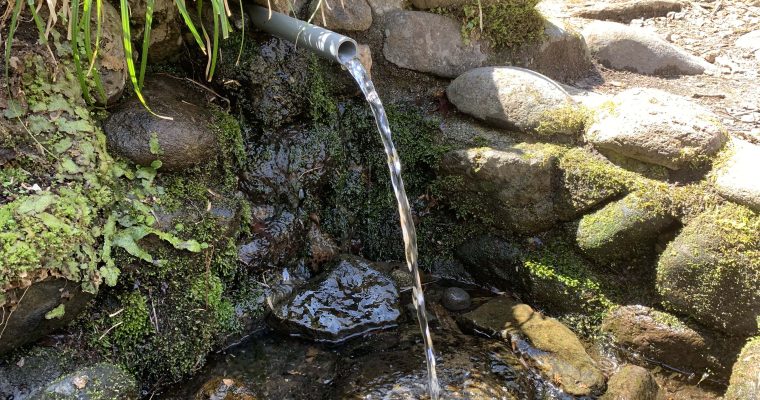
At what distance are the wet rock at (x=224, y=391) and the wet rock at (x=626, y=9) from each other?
470 cm

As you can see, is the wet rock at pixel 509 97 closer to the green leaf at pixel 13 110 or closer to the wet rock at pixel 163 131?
the wet rock at pixel 163 131

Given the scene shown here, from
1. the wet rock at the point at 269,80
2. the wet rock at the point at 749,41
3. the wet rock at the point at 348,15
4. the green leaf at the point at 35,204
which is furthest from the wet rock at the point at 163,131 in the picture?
the wet rock at the point at 749,41

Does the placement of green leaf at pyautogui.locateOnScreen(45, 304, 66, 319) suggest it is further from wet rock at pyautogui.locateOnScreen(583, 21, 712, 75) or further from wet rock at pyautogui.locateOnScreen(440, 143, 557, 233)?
wet rock at pyautogui.locateOnScreen(583, 21, 712, 75)

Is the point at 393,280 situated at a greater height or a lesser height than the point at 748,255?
lesser

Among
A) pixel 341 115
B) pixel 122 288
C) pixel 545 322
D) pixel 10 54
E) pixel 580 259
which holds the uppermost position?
pixel 10 54

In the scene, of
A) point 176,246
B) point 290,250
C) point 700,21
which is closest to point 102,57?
point 176,246

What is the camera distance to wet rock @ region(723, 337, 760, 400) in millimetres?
2959

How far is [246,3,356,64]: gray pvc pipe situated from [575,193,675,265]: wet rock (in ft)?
6.07

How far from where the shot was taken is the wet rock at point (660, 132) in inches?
136

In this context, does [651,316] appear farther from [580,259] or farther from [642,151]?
[642,151]

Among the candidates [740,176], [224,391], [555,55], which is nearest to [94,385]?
[224,391]

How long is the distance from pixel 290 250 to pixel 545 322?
68.7 inches

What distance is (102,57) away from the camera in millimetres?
3088

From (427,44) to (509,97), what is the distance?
810mm
